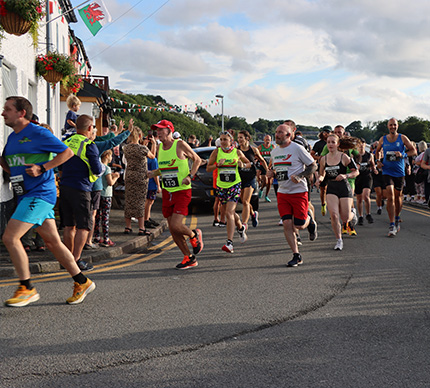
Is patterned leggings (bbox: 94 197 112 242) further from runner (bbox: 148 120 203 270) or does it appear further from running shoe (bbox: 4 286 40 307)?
running shoe (bbox: 4 286 40 307)

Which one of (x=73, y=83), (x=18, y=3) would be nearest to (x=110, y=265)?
(x=18, y=3)

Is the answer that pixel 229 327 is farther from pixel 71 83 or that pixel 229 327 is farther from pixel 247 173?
pixel 71 83

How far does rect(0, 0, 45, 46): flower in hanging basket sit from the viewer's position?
9289 mm

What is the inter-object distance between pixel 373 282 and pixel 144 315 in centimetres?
281

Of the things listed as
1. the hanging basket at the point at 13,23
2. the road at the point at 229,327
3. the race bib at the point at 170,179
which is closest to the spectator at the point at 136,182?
the road at the point at 229,327

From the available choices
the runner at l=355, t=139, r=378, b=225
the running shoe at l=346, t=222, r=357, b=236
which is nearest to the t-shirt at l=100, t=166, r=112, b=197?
the running shoe at l=346, t=222, r=357, b=236

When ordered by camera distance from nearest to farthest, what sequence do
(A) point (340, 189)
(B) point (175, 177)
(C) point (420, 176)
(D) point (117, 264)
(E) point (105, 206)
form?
(B) point (175, 177) < (D) point (117, 264) < (E) point (105, 206) < (A) point (340, 189) < (C) point (420, 176)

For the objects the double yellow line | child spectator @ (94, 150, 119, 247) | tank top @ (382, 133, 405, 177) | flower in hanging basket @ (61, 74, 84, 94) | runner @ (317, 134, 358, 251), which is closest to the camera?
the double yellow line

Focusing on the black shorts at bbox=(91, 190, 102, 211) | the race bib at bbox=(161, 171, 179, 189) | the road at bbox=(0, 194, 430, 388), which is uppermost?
the race bib at bbox=(161, 171, 179, 189)

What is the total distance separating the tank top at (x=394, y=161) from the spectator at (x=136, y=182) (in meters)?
4.63

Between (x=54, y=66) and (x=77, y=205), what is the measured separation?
7694 millimetres

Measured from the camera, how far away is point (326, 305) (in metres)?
5.40

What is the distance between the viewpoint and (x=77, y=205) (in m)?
6.77

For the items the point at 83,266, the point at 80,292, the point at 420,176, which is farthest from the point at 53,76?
the point at 420,176
